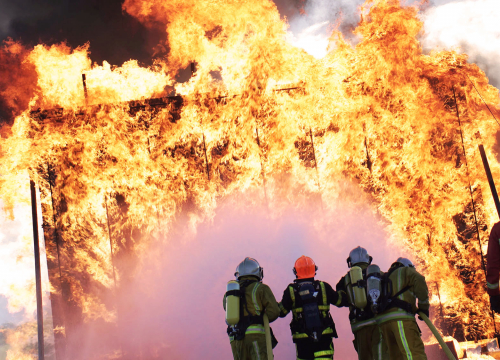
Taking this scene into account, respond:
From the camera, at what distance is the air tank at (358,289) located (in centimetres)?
475

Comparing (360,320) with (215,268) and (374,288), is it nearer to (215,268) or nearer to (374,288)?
(374,288)

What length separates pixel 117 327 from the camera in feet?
28.3

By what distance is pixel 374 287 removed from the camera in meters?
4.75

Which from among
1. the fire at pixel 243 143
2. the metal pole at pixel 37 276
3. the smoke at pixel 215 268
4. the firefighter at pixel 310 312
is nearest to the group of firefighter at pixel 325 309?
the firefighter at pixel 310 312

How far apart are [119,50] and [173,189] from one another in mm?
3805

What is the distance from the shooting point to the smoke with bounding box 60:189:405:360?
8391mm

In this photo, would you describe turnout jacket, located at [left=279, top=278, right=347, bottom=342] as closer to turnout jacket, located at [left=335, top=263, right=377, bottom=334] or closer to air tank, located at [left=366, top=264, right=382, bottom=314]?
turnout jacket, located at [left=335, top=263, right=377, bottom=334]

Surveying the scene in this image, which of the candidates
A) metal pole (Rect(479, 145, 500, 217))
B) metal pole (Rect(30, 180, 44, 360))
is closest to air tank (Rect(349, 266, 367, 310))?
metal pole (Rect(479, 145, 500, 217))

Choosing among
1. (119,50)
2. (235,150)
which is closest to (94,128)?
(119,50)

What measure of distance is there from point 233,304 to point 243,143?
5.23 metres

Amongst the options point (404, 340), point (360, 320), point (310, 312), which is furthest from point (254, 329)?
point (404, 340)

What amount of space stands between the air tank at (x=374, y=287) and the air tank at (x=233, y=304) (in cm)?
158

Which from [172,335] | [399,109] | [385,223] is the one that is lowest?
[172,335]

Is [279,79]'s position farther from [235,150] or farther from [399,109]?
[399,109]
